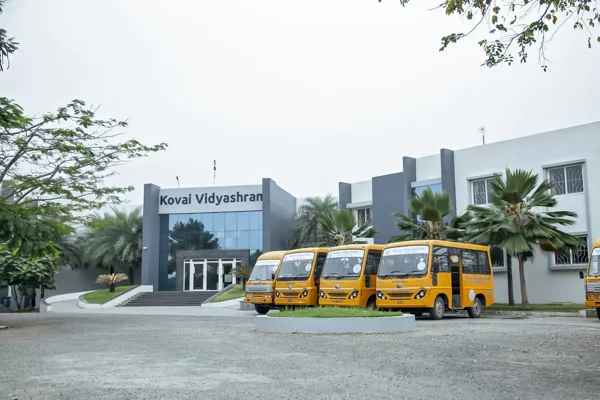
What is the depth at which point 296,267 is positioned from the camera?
2208 centimetres

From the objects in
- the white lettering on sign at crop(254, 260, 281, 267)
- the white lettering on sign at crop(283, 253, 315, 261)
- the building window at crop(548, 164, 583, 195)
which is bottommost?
the white lettering on sign at crop(254, 260, 281, 267)

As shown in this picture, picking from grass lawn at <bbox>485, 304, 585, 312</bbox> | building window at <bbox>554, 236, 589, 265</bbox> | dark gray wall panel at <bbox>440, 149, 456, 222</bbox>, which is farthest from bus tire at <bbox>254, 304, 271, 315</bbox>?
building window at <bbox>554, 236, 589, 265</bbox>

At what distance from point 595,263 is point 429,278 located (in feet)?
15.3

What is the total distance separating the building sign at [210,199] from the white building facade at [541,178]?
36.3ft

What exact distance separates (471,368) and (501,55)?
482 cm

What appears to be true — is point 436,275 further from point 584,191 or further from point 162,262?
point 162,262

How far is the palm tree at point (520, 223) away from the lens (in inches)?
843

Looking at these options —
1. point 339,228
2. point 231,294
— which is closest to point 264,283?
point 339,228

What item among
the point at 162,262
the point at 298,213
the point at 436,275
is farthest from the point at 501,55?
the point at 162,262

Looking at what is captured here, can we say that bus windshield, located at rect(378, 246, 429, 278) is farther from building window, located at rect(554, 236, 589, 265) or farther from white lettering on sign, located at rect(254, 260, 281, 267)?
building window, located at rect(554, 236, 589, 265)

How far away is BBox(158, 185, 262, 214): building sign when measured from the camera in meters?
40.1

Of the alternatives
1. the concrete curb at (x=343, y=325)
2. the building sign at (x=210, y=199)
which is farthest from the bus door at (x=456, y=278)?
the building sign at (x=210, y=199)

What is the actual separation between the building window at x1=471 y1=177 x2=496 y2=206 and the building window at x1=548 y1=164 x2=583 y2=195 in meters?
2.87

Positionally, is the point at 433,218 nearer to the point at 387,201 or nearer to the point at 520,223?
the point at 520,223
